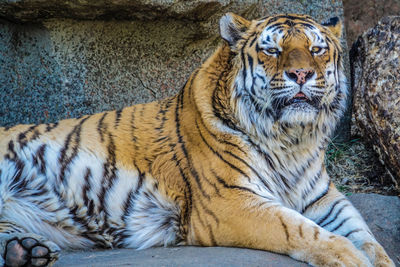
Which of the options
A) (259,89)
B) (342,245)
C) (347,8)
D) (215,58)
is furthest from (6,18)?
(347,8)

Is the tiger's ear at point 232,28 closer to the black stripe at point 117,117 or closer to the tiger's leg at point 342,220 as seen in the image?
the black stripe at point 117,117

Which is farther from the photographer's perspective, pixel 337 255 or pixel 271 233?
pixel 271 233

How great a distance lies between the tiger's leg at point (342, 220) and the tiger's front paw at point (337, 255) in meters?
0.33

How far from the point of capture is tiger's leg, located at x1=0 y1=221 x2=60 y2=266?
7.89 ft

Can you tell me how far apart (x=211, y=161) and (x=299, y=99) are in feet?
1.76

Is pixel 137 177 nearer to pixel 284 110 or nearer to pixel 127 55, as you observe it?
pixel 284 110

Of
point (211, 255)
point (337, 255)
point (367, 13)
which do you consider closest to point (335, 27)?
point (337, 255)

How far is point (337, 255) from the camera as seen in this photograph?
245 cm

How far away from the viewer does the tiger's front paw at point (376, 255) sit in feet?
8.80

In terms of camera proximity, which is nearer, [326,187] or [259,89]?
[259,89]

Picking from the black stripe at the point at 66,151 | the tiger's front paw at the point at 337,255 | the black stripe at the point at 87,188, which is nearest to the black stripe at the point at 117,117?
the black stripe at the point at 66,151

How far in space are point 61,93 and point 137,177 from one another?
52.2 inches

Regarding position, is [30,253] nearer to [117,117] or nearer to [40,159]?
[40,159]

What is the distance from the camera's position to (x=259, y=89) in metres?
2.98
